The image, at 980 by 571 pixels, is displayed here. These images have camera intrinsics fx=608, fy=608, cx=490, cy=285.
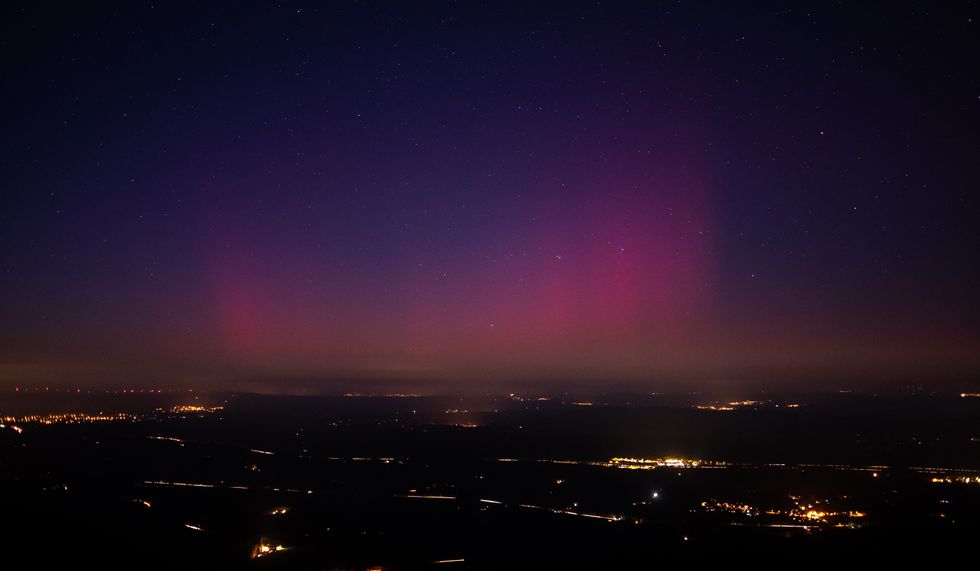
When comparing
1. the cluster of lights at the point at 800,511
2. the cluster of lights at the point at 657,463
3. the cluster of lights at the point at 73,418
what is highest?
the cluster of lights at the point at 800,511

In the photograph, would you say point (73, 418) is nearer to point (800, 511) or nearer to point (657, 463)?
point (657, 463)

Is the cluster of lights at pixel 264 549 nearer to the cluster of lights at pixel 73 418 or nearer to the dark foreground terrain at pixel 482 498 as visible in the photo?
the dark foreground terrain at pixel 482 498

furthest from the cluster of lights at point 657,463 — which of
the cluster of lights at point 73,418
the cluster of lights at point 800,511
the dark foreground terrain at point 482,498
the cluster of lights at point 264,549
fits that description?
the cluster of lights at point 73,418

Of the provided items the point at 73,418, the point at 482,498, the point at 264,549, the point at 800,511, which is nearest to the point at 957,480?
the point at 800,511

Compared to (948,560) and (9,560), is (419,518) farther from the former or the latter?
(948,560)

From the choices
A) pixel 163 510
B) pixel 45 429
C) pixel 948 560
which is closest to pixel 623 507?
pixel 948 560

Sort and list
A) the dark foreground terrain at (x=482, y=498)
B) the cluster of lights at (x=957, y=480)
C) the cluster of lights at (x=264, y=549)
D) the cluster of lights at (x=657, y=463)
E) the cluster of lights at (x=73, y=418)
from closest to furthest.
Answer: the cluster of lights at (x=264, y=549) → the dark foreground terrain at (x=482, y=498) → the cluster of lights at (x=957, y=480) → the cluster of lights at (x=657, y=463) → the cluster of lights at (x=73, y=418)

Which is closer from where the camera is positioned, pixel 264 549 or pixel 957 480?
pixel 264 549

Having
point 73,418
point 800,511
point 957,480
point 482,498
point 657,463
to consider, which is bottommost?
point 73,418
